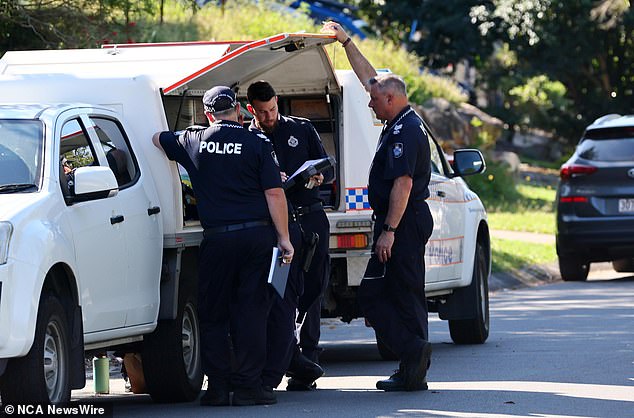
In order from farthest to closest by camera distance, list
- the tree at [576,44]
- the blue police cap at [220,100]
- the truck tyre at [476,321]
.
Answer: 1. the tree at [576,44]
2. the truck tyre at [476,321]
3. the blue police cap at [220,100]

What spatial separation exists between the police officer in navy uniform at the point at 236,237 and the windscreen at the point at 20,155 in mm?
958

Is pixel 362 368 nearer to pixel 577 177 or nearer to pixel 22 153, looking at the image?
pixel 22 153

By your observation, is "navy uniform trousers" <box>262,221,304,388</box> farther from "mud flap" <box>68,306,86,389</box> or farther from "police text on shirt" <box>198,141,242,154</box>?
"mud flap" <box>68,306,86,389</box>

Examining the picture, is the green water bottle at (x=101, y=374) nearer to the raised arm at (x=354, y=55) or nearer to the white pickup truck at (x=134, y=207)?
the white pickup truck at (x=134, y=207)

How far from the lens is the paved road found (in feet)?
26.6

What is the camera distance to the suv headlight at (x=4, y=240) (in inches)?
271

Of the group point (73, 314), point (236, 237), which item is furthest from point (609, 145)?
point (73, 314)

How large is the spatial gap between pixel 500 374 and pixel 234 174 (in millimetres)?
2497

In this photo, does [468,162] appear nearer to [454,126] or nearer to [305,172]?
[305,172]

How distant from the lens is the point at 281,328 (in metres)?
8.65

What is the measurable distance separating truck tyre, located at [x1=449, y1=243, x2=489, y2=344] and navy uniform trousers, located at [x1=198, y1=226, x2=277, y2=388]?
3672 millimetres

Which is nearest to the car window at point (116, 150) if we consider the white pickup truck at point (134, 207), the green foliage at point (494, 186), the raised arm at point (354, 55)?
the white pickup truck at point (134, 207)

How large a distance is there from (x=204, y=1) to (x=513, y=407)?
21016 millimetres

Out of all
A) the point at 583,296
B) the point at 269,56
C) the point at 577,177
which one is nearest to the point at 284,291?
the point at 269,56
